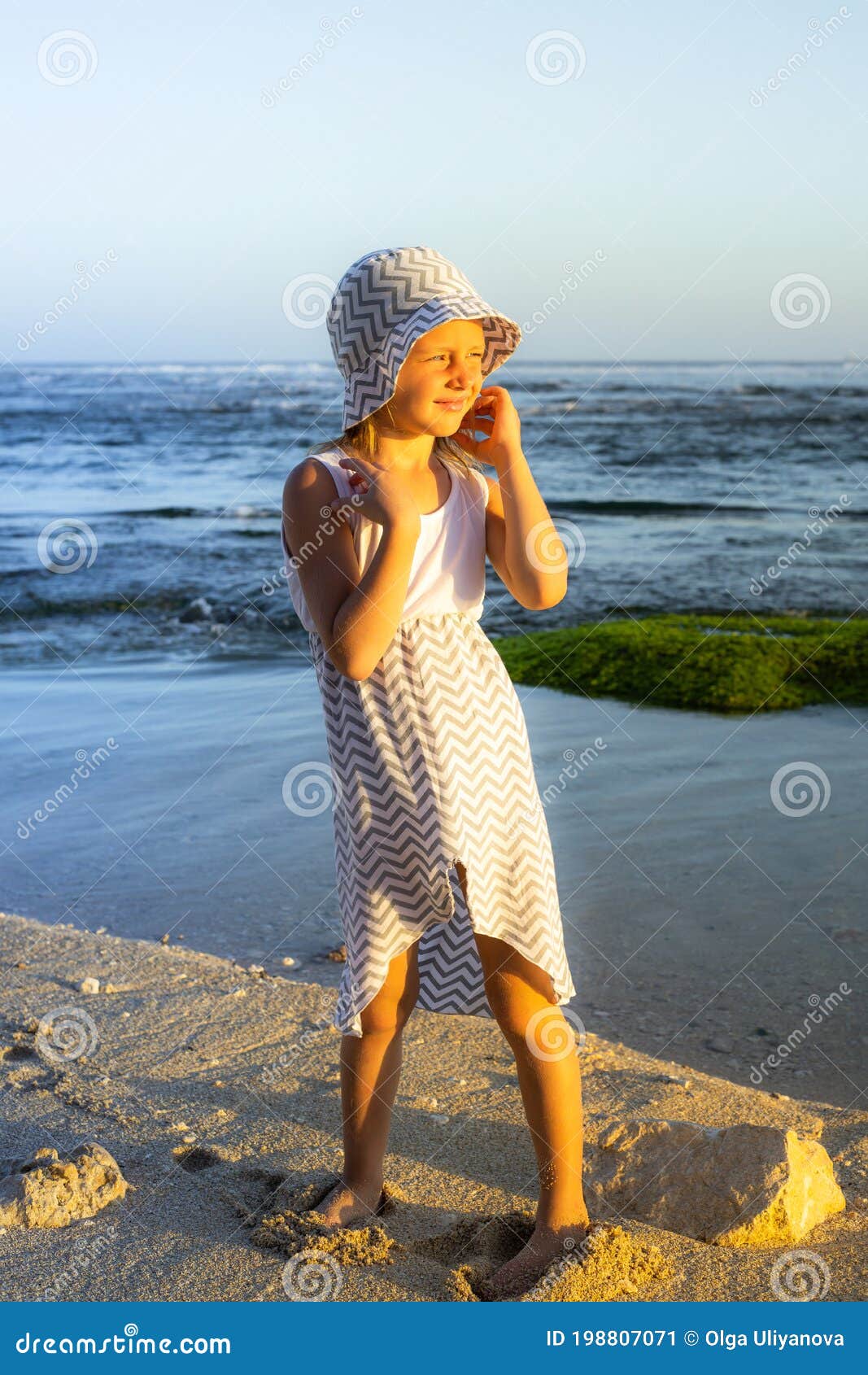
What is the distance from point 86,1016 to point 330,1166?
43.5 inches

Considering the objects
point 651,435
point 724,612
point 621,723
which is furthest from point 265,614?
point 651,435

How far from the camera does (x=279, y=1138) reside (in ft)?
9.72

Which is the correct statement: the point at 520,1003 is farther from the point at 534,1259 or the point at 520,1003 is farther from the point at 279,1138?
the point at 279,1138

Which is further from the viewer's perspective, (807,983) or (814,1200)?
(807,983)

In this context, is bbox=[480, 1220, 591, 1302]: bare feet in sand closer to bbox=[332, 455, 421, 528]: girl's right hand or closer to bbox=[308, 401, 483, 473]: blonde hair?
bbox=[332, 455, 421, 528]: girl's right hand

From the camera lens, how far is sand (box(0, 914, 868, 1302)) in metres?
2.37

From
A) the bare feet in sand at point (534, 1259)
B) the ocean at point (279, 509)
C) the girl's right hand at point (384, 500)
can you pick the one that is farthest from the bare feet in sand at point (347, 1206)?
the ocean at point (279, 509)

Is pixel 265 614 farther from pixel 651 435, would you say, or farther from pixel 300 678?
pixel 651 435

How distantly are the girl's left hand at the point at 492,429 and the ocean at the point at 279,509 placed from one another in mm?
6763

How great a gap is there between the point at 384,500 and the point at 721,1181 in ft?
5.15

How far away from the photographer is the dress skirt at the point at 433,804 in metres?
2.36

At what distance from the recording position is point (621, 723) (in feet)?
22.2

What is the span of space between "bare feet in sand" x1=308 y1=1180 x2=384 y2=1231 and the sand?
41 millimetres

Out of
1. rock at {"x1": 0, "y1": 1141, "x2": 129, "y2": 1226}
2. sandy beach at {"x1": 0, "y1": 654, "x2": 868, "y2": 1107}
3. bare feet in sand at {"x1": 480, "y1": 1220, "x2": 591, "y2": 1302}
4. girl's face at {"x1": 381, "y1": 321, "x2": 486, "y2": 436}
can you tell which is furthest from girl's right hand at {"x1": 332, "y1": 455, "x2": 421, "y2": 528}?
sandy beach at {"x1": 0, "y1": 654, "x2": 868, "y2": 1107}
